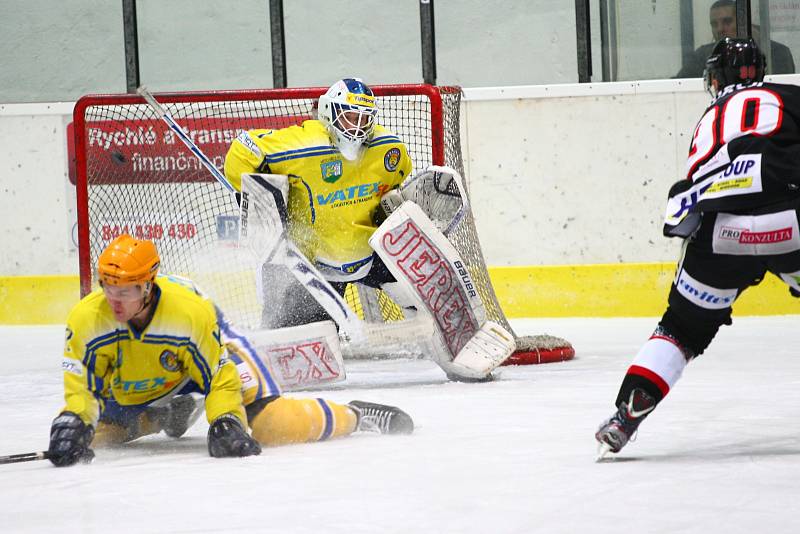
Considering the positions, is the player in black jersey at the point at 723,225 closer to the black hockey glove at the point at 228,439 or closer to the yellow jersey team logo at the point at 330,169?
the black hockey glove at the point at 228,439

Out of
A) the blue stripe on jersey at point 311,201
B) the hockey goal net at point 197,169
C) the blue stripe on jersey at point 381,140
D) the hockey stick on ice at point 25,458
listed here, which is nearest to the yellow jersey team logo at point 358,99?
the blue stripe on jersey at point 381,140

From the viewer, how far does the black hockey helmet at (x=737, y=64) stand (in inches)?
109

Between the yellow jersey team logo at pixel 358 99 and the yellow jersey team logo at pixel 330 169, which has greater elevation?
the yellow jersey team logo at pixel 358 99

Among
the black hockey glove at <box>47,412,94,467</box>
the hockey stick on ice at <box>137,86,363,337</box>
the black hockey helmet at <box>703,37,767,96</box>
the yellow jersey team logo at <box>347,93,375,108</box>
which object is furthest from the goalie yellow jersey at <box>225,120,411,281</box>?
the black hockey helmet at <box>703,37,767,96</box>

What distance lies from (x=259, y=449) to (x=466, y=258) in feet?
7.76

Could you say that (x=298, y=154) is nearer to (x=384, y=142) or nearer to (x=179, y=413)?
(x=384, y=142)

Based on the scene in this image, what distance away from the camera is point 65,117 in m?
6.69

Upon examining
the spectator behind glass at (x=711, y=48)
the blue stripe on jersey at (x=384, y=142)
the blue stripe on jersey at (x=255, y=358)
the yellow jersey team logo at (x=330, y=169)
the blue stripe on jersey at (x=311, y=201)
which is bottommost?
the blue stripe on jersey at (x=255, y=358)

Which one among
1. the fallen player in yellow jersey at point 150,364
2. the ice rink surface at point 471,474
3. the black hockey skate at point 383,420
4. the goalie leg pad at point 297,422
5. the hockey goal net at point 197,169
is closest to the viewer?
the ice rink surface at point 471,474

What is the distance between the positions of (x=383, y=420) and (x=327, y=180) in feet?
5.41

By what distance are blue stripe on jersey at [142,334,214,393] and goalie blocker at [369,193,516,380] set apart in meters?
1.63

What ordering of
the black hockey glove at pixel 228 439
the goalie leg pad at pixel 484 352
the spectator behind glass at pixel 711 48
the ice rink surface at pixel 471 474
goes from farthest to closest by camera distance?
the spectator behind glass at pixel 711 48, the goalie leg pad at pixel 484 352, the black hockey glove at pixel 228 439, the ice rink surface at pixel 471 474

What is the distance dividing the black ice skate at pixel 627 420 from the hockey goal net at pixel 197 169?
2429mm

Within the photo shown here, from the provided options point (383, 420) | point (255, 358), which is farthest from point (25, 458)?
point (383, 420)
